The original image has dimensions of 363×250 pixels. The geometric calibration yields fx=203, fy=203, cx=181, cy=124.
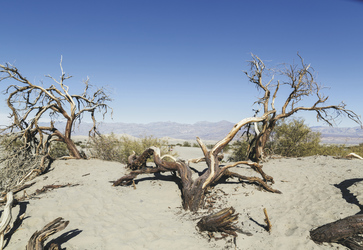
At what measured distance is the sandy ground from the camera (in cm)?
394

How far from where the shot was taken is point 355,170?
729 centimetres

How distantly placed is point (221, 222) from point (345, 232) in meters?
2.07

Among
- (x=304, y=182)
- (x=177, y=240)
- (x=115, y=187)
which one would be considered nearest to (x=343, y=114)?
(x=304, y=182)

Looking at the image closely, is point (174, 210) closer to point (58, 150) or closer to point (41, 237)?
point (41, 237)

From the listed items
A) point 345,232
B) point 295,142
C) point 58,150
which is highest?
point 295,142

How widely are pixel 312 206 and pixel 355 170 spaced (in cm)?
380

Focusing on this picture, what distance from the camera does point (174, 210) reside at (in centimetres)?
563

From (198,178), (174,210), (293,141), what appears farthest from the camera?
(293,141)

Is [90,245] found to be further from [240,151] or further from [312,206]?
[240,151]

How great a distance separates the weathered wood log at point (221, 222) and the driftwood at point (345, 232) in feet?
4.89

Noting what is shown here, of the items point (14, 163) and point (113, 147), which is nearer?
point (14, 163)

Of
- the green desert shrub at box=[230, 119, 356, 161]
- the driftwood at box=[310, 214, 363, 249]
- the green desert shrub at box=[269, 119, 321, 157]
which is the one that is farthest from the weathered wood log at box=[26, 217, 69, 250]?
the green desert shrub at box=[269, 119, 321, 157]

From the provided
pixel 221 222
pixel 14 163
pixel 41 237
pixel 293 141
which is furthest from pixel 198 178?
pixel 293 141

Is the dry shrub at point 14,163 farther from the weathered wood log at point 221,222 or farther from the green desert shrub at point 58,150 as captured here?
the weathered wood log at point 221,222
